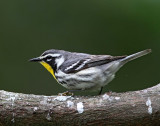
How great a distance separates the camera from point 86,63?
19.2ft

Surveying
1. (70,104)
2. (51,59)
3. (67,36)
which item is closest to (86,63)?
(51,59)

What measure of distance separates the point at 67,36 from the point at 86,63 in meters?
3.11

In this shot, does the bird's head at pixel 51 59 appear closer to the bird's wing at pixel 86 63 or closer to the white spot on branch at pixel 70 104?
the bird's wing at pixel 86 63

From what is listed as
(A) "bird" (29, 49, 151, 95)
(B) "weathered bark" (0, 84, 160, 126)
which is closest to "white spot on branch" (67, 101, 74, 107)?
(B) "weathered bark" (0, 84, 160, 126)

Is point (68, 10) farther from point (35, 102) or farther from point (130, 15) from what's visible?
point (35, 102)

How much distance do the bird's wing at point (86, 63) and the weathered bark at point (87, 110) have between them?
0.76 m

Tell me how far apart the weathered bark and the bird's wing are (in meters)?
0.76

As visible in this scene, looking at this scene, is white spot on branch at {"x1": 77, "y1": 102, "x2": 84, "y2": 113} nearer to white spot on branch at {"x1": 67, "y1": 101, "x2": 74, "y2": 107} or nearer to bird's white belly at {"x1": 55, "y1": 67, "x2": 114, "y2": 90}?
white spot on branch at {"x1": 67, "y1": 101, "x2": 74, "y2": 107}

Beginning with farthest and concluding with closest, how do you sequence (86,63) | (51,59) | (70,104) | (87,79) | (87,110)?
(51,59), (86,63), (87,79), (70,104), (87,110)

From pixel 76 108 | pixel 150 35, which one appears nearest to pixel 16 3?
pixel 150 35

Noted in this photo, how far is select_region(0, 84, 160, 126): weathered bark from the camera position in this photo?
4891mm

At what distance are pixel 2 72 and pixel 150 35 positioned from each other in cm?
393

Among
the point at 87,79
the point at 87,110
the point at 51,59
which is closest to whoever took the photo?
the point at 87,110

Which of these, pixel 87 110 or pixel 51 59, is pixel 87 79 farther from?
pixel 51 59
